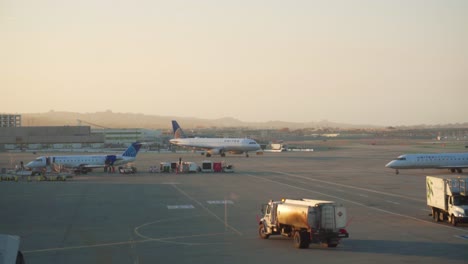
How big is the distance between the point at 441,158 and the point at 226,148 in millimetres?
49706

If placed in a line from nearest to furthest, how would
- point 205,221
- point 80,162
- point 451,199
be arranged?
point 451,199, point 205,221, point 80,162

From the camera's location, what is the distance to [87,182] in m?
65.7

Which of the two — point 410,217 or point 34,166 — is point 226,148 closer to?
point 34,166

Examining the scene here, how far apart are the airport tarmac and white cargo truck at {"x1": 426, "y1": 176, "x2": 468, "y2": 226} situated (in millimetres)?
798

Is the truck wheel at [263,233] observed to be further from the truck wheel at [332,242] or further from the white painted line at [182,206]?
the white painted line at [182,206]

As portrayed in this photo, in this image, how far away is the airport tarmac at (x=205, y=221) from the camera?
85.0 feet

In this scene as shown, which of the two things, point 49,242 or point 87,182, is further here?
point 87,182

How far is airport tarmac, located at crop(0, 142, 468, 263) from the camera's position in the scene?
2591 centimetres

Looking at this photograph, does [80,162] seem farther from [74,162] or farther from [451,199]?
[451,199]

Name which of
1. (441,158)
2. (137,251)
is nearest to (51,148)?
(441,158)

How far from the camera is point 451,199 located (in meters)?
33.5

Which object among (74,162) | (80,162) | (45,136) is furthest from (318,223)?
(45,136)

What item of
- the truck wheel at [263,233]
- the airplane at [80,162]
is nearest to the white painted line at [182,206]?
the truck wheel at [263,233]

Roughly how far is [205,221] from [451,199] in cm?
1432
